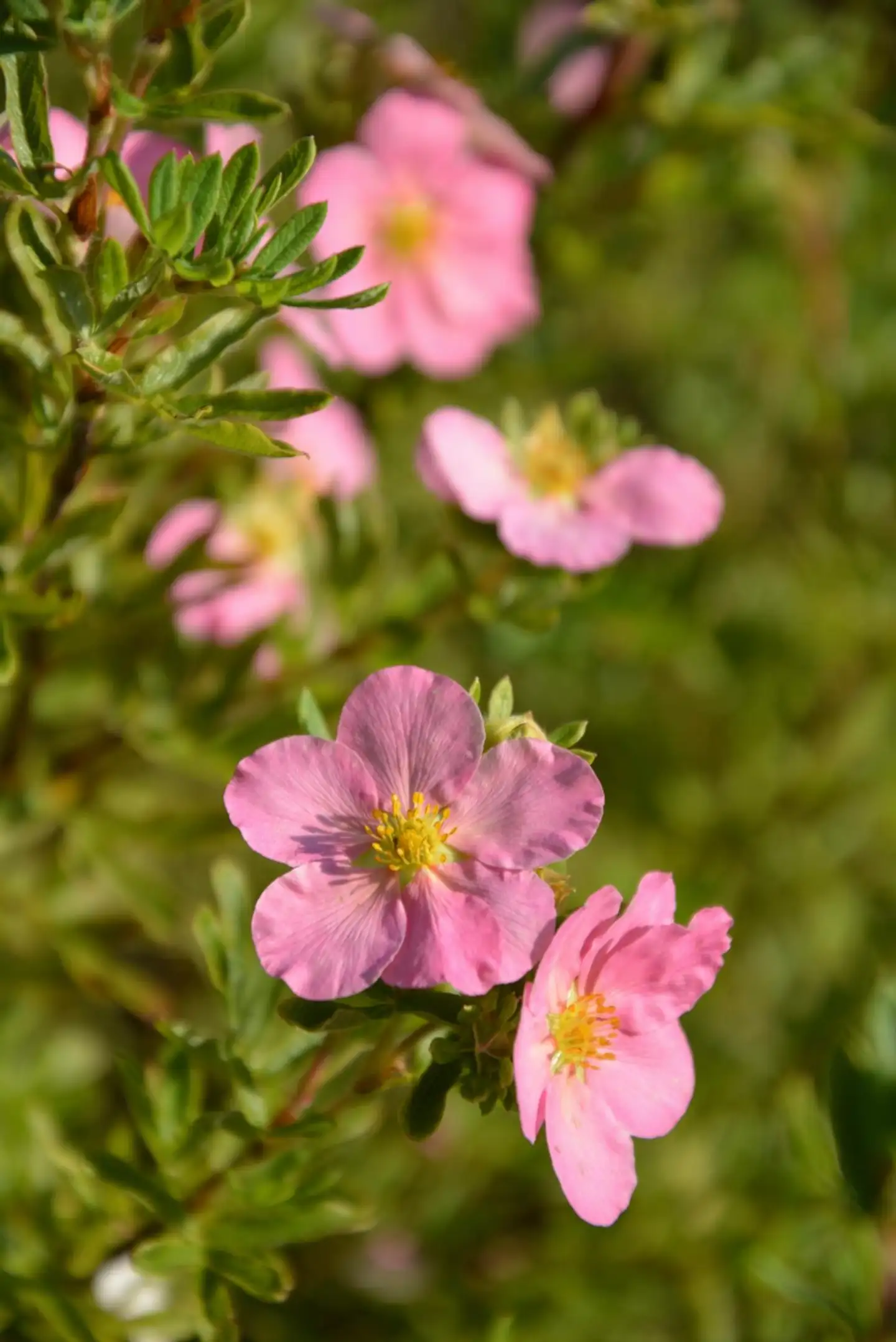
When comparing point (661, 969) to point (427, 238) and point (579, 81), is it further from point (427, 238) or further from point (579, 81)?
point (579, 81)

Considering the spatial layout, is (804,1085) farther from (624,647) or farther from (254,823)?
(254,823)

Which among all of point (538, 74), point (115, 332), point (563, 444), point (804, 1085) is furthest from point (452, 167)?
point (804, 1085)

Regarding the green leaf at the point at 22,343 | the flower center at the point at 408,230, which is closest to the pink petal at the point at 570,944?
the green leaf at the point at 22,343

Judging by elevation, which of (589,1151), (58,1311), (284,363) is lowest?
(58,1311)

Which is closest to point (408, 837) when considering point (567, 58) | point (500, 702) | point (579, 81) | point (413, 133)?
point (500, 702)

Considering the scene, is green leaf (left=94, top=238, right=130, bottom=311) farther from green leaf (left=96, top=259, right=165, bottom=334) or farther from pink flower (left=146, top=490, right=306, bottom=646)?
pink flower (left=146, top=490, right=306, bottom=646)

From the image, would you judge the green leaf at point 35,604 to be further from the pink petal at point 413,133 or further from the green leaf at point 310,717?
the pink petal at point 413,133

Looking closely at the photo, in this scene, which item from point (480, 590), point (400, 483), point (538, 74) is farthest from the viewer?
point (400, 483)
